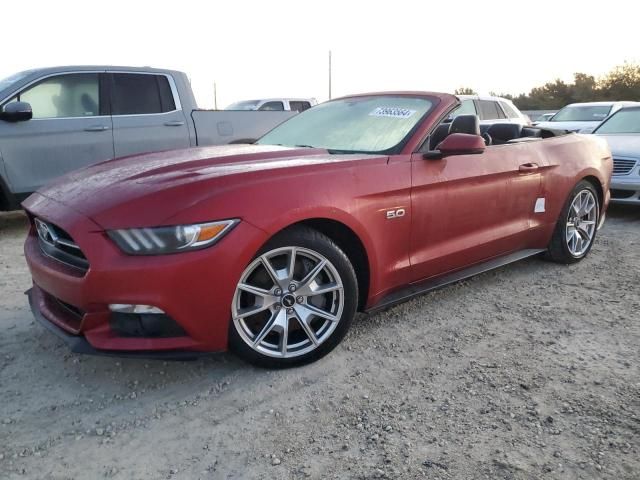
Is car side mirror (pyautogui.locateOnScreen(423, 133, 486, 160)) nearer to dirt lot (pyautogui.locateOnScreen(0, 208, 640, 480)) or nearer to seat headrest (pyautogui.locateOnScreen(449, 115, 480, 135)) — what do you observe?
seat headrest (pyautogui.locateOnScreen(449, 115, 480, 135))

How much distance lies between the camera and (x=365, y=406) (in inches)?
95.8

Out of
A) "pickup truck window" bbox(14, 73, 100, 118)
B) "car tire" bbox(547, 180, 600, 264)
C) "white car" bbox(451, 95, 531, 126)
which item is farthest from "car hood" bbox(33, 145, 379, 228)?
"white car" bbox(451, 95, 531, 126)

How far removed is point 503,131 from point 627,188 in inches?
128

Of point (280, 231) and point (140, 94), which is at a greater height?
point (140, 94)

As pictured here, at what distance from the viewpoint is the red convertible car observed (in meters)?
2.34

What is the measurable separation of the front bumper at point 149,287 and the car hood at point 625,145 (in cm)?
614

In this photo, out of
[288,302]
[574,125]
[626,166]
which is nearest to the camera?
[288,302]

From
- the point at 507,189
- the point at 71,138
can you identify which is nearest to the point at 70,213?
the point at 507,189

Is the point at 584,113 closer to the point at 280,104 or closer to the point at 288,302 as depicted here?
the point at 280,104

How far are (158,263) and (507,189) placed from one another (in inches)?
99.1

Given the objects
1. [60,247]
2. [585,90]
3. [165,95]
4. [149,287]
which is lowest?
[149,287]

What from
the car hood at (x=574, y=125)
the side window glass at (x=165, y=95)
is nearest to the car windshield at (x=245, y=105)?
the side window glass at (x=165, y=95)

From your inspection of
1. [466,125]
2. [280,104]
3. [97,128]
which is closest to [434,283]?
[466,125]

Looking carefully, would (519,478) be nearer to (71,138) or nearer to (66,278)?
(66,278)
